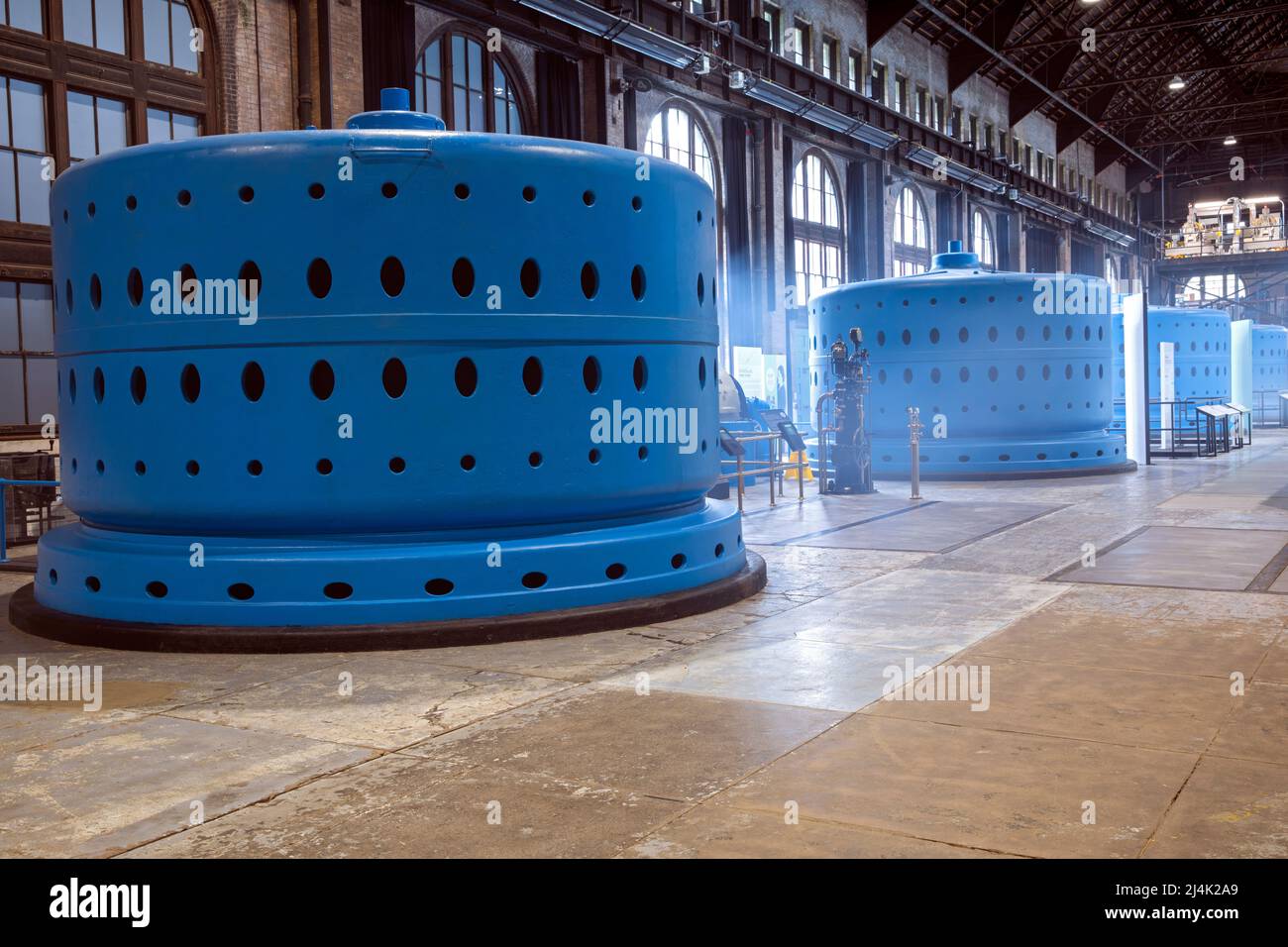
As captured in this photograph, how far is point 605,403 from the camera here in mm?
7855

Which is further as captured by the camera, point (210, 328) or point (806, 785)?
point (210, 328)

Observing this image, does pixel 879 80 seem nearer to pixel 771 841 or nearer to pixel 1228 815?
pixel 1228 815

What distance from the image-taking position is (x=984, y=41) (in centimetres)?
3894

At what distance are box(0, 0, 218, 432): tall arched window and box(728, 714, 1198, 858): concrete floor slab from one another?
12.2 m

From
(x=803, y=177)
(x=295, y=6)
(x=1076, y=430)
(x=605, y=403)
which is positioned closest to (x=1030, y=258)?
(x=803, y=177)

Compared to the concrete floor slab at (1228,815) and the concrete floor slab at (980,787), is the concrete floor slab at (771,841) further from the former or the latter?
the concrete floor slab at (1228,815)

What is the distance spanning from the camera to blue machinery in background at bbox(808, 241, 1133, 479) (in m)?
18.8

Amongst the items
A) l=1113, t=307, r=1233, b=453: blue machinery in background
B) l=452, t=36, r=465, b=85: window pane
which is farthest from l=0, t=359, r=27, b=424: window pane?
l=1113, t=307, r=1233, b=453: blue machinery in background

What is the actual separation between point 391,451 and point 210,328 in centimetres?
127

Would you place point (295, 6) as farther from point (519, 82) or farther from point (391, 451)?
point (391, 451)

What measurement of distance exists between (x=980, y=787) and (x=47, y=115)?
13.8 m

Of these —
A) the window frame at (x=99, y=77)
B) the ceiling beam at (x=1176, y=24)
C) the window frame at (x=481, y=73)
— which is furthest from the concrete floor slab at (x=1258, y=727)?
the ceiling beam at (x=1176, y=24)

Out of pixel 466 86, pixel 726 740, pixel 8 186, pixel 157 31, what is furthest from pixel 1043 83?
pixel 726 740
